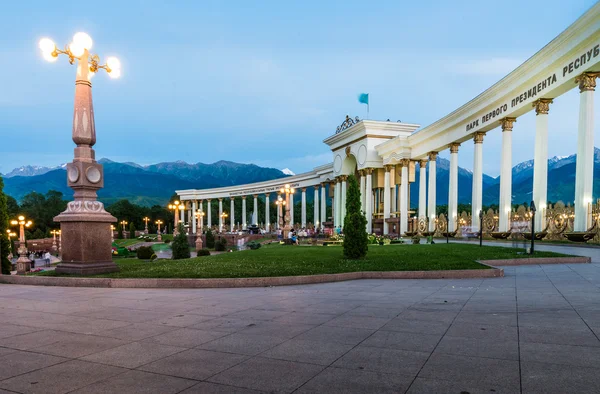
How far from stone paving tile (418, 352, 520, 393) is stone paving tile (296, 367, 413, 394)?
34 centimetres

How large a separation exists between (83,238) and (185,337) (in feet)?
29.6

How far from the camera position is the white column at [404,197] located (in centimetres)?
4469

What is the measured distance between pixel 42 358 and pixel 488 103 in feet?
102

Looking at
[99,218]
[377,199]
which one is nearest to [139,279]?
[99,218]

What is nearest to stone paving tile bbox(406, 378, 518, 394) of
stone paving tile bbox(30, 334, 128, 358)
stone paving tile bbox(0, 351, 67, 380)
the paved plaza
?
the paved plaza

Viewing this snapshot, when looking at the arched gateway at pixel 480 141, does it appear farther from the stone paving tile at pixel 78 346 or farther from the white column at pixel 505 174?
the stone paving tile at pixel 78 346

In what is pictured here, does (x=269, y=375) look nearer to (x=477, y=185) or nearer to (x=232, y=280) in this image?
(x=232, y=280)

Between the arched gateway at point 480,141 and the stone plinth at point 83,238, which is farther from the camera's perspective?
the arched gateway at point 480,141

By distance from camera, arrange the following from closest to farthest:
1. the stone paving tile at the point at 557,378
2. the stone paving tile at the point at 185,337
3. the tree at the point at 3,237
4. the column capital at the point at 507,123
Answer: the stone paving tile at the point at 557,378, the stone paving tile at the point at 185,337, the tree at the point at 3,237, the column capital at the point at 507,123

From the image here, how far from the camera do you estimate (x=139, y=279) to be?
11.5m

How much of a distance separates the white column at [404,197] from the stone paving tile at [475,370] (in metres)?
40.8

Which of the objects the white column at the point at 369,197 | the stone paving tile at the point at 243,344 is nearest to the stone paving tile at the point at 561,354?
the stone paving tile at the point at 243,344

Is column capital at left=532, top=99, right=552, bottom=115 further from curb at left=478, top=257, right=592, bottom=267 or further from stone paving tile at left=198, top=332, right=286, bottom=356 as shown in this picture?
stone paving tile at left=198, top=332, right=286, bottom=356

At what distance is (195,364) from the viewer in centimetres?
450
